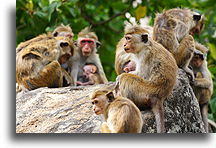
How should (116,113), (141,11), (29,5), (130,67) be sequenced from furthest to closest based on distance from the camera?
1. (141,11)
2. (29,5)
3. (130,67)
4. (116,113)

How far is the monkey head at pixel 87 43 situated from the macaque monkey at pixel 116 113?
255 centimetres

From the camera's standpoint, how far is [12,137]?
474 cm

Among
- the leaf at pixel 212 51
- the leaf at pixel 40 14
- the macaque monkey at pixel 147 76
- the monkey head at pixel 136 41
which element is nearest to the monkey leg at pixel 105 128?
the macaque monkey at pixel 147 76

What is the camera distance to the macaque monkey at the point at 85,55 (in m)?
6.85

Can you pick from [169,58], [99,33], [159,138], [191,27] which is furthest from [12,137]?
[99,33]

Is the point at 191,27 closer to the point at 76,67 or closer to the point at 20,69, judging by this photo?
the point at 76,67

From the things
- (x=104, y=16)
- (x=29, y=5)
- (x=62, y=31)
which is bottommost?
(x=62, y=31)

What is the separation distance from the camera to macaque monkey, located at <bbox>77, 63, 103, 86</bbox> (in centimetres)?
677

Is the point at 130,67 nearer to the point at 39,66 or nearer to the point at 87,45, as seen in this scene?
the point at 39,66

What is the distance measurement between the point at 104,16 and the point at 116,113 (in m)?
5.03

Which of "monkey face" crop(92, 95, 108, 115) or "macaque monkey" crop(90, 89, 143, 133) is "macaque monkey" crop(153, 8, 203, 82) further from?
"monkey face" crop(92, 95, 108, 115)

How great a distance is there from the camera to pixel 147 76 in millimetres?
4777

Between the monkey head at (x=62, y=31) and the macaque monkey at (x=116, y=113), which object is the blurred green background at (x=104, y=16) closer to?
the monkey head at (x=62, y=31)

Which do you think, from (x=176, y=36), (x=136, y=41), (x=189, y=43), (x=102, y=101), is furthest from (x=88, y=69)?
(x=102, y=101)
